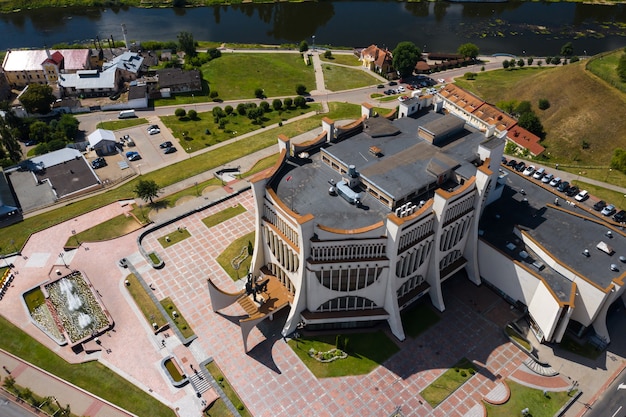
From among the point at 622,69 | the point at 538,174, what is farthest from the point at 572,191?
the point at 622,69

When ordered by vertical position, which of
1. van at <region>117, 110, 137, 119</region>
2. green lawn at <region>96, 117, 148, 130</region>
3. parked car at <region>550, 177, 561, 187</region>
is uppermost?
van at <region>117, 110, 137, 119</region>

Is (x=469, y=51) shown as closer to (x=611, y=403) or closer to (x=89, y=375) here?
(x=611, y=403)

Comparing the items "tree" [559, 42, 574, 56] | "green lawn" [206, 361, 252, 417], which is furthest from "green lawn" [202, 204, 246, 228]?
"tree" [559, 42, 574, 56]

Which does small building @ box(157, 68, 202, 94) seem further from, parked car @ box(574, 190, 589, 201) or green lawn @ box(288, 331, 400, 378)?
parked car @ box(574, 190, 589, 201)

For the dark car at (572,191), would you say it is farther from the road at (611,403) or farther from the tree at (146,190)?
the tree at (146,190)

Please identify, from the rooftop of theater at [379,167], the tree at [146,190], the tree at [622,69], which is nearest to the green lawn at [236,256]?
the rooftop of theater at [379,167]

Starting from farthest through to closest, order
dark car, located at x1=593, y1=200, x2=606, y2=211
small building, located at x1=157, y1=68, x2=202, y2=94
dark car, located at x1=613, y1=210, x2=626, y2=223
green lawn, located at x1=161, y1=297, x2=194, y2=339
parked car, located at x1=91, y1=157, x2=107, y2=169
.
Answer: small building, located at x1=157, y1=68, x2=202, y2=94
parked car, located at x1=91, y1=157, x2=107, y2=169
dark car, located at x1=593, y1=200, x2=606, y2=211
dark car, located at x1=613, y1=210, x2=626, y2=223
green lawn, located at x1=161, y1=297, x2=194, y2=339
